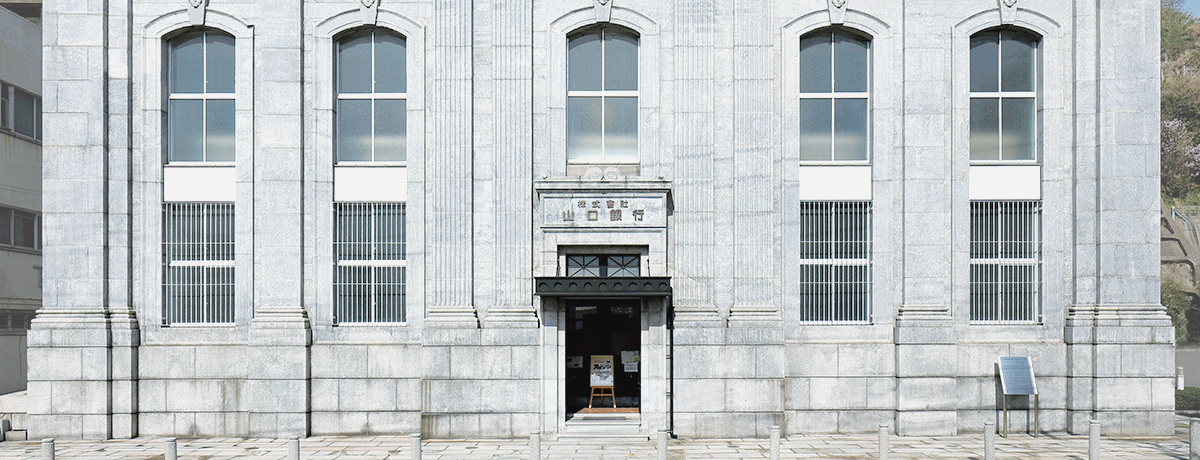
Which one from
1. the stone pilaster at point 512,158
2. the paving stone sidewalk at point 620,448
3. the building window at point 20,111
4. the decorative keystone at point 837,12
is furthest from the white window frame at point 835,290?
the building window at point 20,111

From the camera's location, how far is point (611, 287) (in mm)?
16484

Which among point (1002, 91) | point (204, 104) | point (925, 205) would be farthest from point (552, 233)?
point (1002, 91)

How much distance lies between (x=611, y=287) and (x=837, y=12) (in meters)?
9.04

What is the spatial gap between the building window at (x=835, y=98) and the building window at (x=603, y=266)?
5252mm

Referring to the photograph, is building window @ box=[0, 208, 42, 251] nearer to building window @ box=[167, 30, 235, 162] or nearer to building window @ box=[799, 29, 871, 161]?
building window @ box=[167, 30, 235, 162]

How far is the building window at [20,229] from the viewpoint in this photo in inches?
1081

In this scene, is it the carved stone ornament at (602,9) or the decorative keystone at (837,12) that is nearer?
the carved stone ornament at (602,9)

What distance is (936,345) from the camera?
17.5 metres

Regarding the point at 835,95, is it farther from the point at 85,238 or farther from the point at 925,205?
the point at 85,238

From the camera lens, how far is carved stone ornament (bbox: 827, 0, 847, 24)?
1791cm

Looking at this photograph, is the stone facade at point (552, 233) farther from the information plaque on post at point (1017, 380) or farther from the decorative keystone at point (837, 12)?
the information plaque on post at point (1017, 380)

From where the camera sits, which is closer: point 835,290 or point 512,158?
point 512,158

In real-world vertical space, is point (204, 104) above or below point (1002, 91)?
below

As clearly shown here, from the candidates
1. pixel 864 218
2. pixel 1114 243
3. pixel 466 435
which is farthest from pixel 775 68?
pixel 466 435
